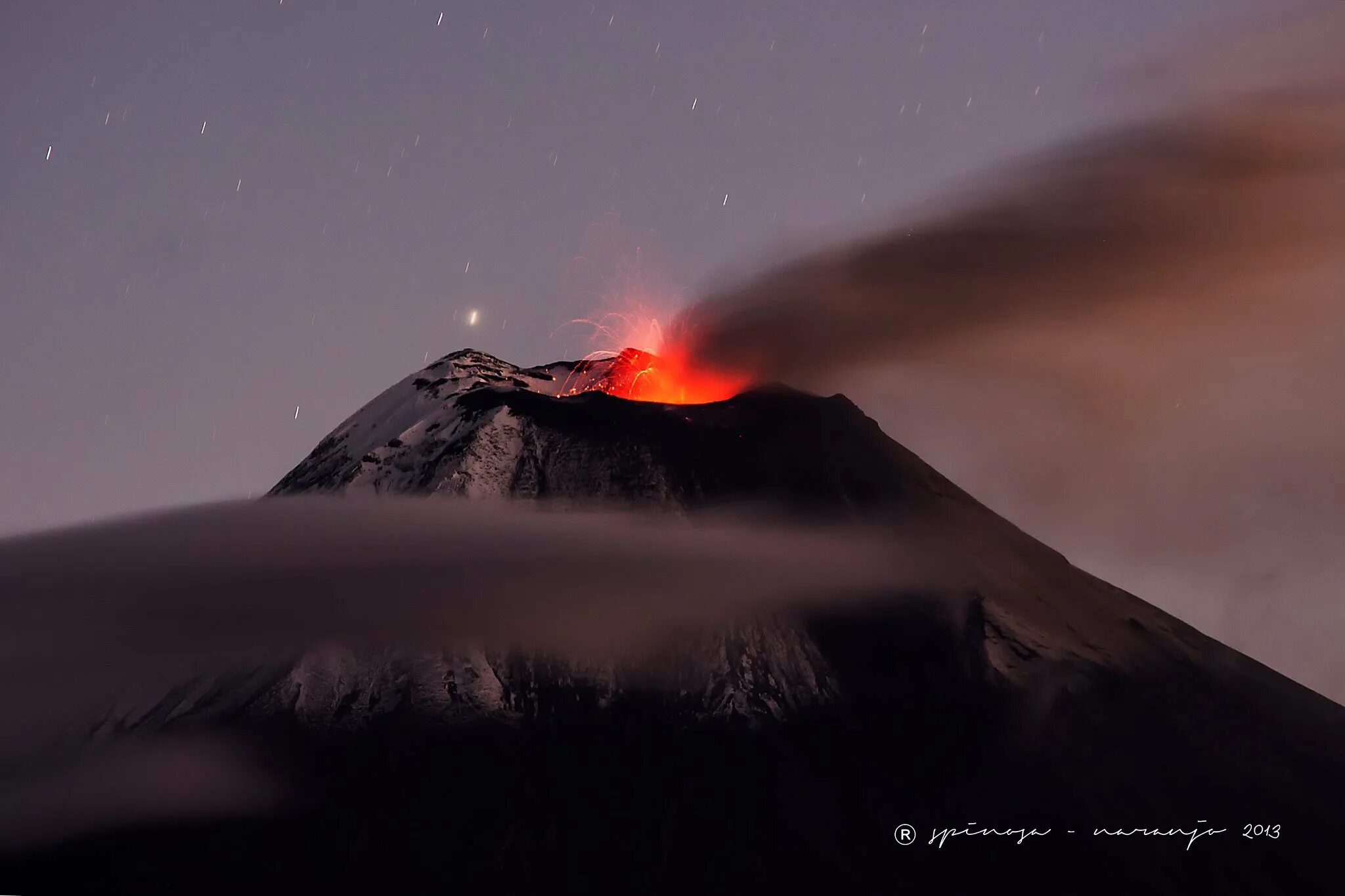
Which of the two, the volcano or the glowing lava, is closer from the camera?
the volcano

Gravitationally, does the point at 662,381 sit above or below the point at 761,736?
above

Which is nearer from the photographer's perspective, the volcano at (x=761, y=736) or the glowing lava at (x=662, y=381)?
the volcano at (x=761, y=736)

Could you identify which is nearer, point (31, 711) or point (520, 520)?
point (31, 711)

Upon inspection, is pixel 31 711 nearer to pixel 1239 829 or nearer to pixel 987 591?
pixel 987 591

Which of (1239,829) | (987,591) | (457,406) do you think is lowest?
(1239,829)

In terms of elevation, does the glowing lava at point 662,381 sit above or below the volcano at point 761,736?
above

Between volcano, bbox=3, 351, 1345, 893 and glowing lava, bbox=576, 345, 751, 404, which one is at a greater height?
glowing lava, bbox=576, 345, 751, 404

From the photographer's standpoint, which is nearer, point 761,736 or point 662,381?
point 761,736

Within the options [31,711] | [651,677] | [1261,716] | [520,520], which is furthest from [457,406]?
[1261,716]
